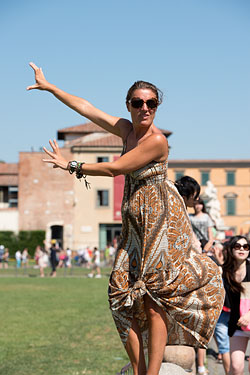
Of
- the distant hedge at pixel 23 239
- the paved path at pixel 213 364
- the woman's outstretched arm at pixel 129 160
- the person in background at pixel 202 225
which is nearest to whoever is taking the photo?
the woman's outstretched arm at pixel 129 160

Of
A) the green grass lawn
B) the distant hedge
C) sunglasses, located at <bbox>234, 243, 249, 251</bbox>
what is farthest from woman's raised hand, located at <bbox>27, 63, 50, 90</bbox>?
the distant hedge

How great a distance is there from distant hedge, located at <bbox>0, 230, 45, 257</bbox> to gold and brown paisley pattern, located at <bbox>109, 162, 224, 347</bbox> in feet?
198

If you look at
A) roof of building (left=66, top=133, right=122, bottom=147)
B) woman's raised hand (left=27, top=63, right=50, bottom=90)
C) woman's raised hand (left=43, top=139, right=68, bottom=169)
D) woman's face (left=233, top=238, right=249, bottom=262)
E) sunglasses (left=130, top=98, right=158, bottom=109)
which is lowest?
woman's face (left=233, top=238, right=249, bottom=262)

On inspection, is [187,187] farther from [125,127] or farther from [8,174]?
[8,174]

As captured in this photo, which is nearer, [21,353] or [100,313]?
[21,353]

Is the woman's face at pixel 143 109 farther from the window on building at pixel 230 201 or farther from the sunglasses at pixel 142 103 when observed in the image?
the window on building at pixel 230 201

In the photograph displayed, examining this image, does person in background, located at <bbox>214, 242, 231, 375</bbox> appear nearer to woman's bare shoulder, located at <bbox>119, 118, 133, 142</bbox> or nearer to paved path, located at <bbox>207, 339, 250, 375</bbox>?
paved path, located at <bbox>207, 339, 250, 375</bbox>

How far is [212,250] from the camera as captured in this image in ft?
29.9

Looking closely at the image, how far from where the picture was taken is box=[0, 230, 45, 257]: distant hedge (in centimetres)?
6425

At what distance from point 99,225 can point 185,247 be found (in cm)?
6111

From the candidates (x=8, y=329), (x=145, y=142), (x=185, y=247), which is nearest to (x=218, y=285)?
(x=185, y=247)

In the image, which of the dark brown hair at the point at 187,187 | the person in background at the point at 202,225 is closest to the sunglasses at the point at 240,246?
the dark brown hair at the point at 187,187

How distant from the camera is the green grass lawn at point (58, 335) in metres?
11.1

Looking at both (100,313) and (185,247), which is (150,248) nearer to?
(185,247)
